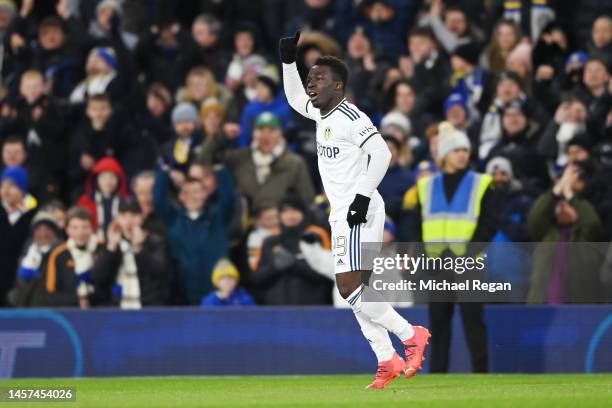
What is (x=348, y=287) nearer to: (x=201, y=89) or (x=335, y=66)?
(x=335, y=66)

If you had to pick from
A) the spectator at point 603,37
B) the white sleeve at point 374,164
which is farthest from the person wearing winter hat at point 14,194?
the white sleeve at point 374,164

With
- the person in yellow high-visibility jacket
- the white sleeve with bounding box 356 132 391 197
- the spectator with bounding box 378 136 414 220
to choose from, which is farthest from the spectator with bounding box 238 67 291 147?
the white sleeve with bounding box 356 132 391 197

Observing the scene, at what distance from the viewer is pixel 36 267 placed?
17.2 metres

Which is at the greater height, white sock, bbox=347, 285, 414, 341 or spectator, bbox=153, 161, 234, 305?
spectator, bbox=153, 161, 234, 305

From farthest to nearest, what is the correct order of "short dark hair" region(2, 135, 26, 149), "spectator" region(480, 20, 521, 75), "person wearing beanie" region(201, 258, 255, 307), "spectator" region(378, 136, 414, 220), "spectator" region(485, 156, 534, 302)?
1. "short dark hair" region(2, 135, 26, 149)
2. "spectator" region(480, 20, 521, 75)
3. "spectator" region(378, 136, 414, 220)
4. "person wearing beanie" region(201, 258, 255, 307)
5. "spectator" region(485, 156, 534, 302)

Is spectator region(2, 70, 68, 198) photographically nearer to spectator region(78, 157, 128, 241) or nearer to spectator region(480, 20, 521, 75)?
spectator region(78, 157, 128, 241)

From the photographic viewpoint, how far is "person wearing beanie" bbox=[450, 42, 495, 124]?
18.8 metres

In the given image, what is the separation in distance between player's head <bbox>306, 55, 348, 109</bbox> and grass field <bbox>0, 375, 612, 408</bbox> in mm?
2332

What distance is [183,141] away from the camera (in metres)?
19.0

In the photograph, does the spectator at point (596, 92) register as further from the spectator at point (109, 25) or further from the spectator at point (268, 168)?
the spectator at point (109, 25)

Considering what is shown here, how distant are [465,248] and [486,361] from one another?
48.6 inches

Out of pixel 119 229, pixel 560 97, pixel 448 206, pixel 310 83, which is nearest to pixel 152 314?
pixel 119 229

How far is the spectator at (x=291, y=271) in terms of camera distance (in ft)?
54.6

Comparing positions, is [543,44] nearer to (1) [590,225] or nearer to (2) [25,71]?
(1) [590,225]
